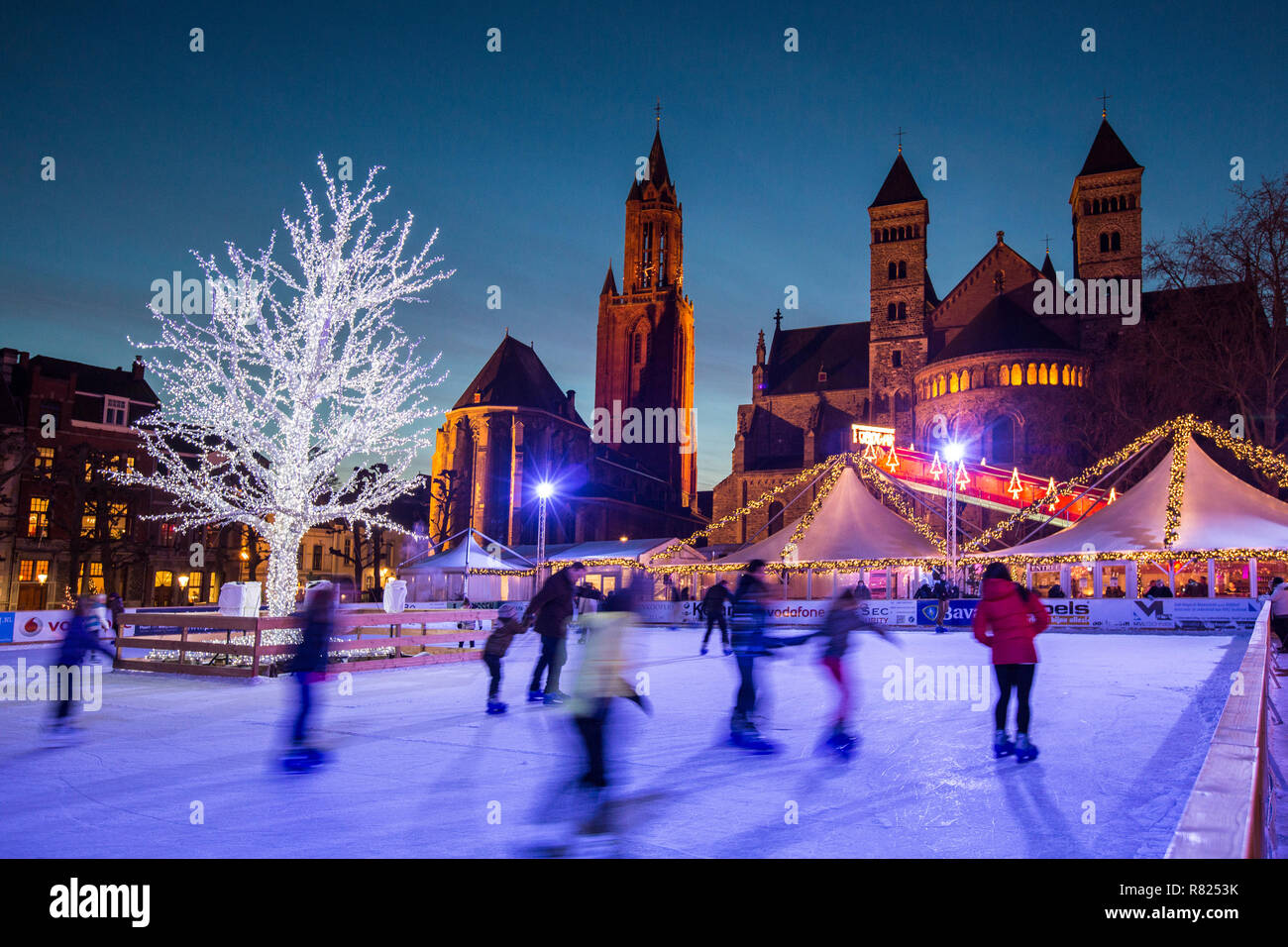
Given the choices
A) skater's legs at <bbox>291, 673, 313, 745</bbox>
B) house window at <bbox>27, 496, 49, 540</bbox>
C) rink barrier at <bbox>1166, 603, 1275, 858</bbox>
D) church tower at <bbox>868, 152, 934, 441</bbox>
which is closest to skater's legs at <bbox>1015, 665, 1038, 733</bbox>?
rink barrier at <bbox>1166, 603, 1275, 858</bbox>

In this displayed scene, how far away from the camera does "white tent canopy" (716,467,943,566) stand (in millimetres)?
28516

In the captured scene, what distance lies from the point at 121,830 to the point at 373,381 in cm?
1128

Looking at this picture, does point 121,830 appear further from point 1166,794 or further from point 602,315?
point 602,315

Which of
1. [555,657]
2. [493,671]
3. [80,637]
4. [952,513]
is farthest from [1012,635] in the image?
[952,513]

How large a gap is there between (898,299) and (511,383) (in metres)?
28.5

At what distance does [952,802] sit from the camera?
5336 millimetres

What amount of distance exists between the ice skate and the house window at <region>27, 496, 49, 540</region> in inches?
1637

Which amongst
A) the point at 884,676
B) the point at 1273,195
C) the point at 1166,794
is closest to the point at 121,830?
the point at 1166,794

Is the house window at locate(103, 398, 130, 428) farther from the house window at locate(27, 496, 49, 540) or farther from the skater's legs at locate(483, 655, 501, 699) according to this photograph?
the skater's legs at locate(483, 655, 501, 699)

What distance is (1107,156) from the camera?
5150 centimetres

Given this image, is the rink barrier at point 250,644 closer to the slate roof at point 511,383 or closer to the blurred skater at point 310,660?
the blurred skater at point 310,660

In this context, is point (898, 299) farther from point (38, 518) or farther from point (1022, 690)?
point (1022, 690)

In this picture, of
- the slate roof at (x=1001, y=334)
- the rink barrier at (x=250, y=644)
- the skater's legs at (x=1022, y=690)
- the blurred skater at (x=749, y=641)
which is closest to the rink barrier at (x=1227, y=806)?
the skater's legs at (x=1022, y=690)

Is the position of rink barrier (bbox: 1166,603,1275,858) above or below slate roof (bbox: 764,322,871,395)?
below
